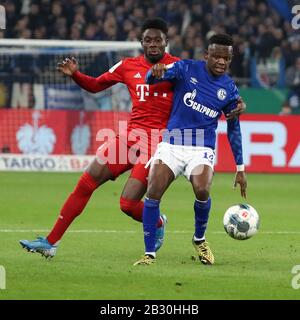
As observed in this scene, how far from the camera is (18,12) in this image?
25.4 metres

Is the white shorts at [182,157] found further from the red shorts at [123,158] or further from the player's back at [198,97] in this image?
the red shorts at [123,158]

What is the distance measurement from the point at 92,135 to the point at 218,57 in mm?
11496

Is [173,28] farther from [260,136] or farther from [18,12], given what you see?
[260,136]

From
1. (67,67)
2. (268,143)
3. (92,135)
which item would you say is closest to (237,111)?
(67,67)

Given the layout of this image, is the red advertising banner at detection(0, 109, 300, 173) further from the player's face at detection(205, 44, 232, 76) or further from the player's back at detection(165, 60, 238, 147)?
the player's face at detection(205, 44, 232, 76)

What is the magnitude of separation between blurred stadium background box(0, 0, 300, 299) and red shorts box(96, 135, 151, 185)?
0.85m

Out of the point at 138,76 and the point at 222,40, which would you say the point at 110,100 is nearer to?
the point at 138,76

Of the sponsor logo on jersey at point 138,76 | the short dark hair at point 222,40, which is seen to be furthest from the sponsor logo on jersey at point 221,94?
the sponsor logo on jersey at point 138,76

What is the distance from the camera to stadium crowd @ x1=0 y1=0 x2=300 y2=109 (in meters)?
24.8

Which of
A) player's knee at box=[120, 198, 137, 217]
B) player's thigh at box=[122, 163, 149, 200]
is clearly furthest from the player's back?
player's knee at box=[120, 198, 137, 217]

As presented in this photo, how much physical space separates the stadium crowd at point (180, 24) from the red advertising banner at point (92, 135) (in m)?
3.58

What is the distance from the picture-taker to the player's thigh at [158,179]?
9578 mm
